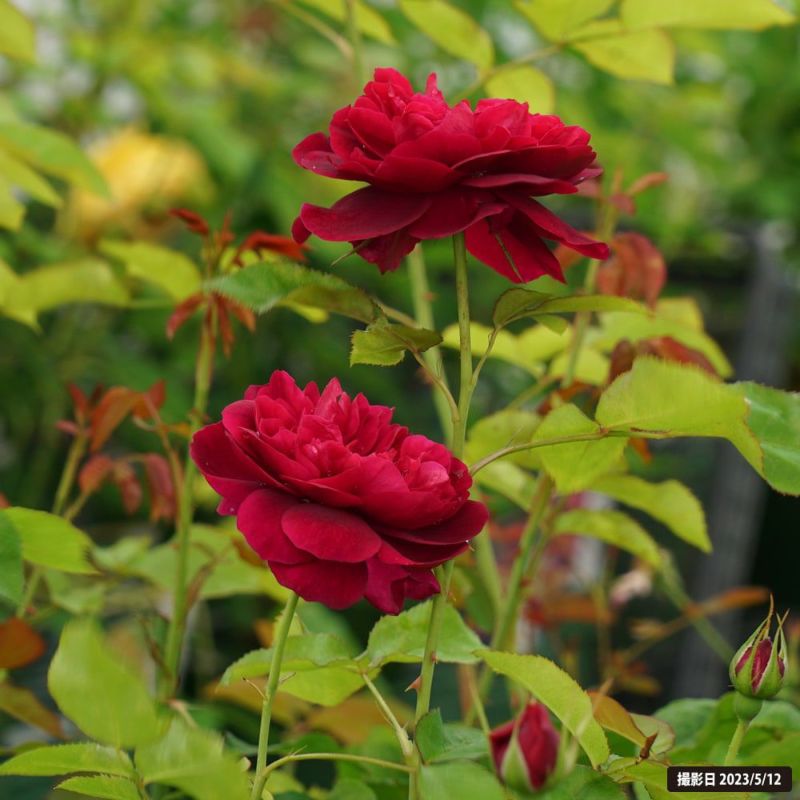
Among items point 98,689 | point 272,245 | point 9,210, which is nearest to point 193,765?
point 98,689

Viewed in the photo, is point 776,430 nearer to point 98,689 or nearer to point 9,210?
point 98,689

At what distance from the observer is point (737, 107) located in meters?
1.83

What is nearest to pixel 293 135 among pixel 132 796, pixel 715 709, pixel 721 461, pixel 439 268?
pixel 439 268

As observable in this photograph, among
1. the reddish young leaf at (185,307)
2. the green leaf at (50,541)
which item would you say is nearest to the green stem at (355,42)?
the reddish young leaf at (185,307)

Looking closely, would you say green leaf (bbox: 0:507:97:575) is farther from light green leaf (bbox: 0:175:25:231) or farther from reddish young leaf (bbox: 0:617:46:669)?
light green leaf (bbox: 0:175:25:231)

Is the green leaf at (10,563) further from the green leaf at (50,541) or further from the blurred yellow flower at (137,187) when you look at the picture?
the blurred yellow flower at (137,187)

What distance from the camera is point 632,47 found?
55cm

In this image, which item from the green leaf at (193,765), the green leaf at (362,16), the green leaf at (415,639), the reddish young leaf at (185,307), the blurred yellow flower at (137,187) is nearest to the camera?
the green leaf at (193,765)

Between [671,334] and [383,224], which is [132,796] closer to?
[383,224]

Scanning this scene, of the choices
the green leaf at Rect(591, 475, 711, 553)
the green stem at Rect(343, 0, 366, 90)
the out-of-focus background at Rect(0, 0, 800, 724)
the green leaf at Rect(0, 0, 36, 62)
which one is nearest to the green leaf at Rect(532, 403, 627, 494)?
the green leaf at Rect(591, 475, 711, 553)

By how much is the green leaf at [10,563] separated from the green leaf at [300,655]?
7 centimetres

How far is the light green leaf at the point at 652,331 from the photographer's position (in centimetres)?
53

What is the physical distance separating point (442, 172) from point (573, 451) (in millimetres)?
112

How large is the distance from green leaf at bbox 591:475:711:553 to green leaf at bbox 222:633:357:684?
6.8 inches
